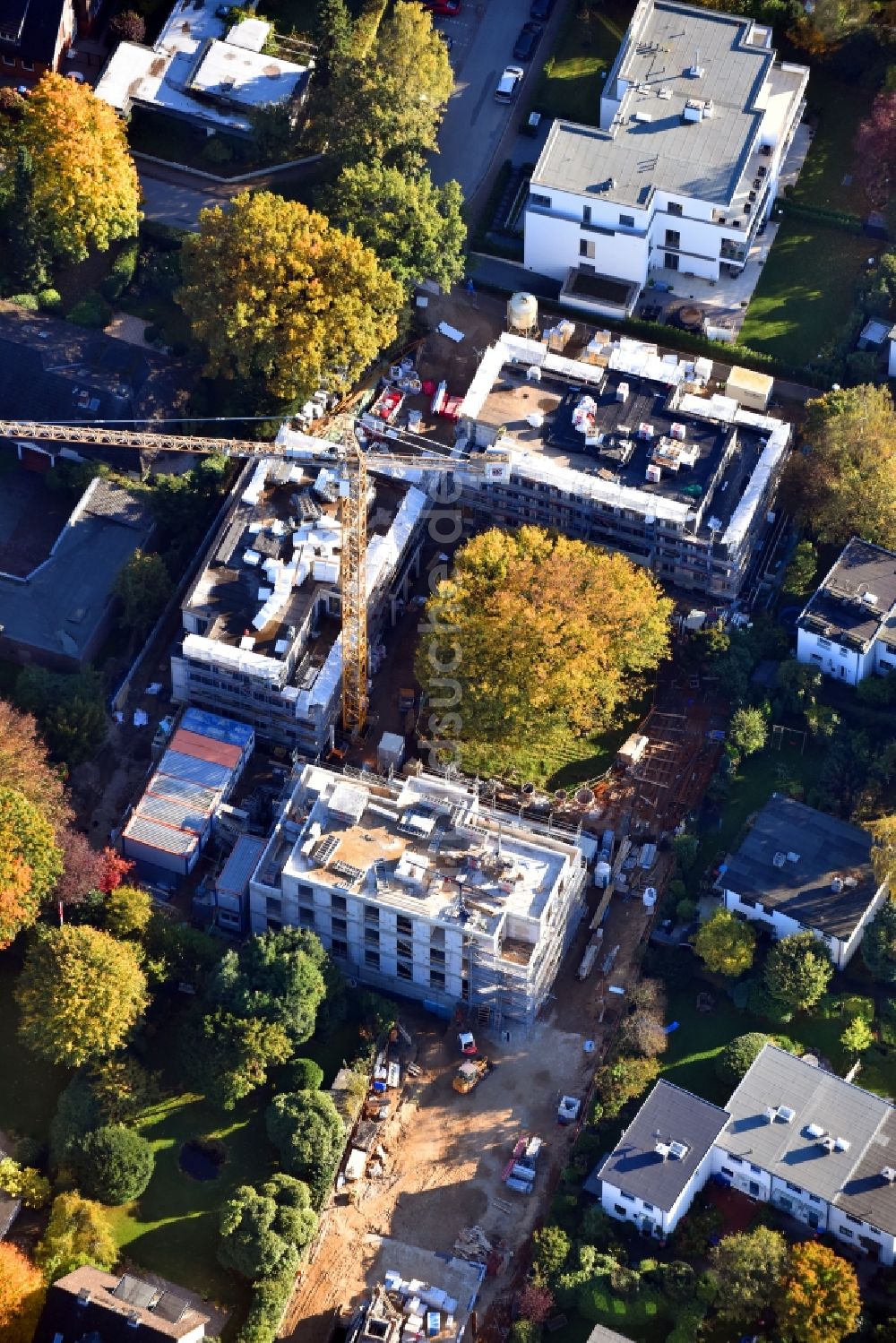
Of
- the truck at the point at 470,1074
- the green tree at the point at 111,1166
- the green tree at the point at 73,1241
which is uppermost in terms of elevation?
the truck at the point at 470,1074

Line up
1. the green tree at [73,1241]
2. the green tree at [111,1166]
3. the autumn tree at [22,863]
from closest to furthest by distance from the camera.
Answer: the green tree at [73,1241], the green tree at [111,1166], the autumn tree at [22,863]

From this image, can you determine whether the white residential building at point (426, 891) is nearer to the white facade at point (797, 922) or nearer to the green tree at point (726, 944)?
the green tree at point (726, 944)

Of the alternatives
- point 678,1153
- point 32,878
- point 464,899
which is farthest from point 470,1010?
point 32,878

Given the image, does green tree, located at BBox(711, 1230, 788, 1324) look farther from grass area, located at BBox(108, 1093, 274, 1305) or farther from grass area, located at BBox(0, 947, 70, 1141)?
grass area, located at BBox(0, 947, 70, 1141)

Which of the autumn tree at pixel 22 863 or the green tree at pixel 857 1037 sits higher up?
the green tree at pixel 857 1037

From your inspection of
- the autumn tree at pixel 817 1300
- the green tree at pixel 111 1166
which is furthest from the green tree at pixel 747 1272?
the green tree at pixel 111 1166

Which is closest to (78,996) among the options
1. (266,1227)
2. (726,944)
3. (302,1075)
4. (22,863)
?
(22,863)

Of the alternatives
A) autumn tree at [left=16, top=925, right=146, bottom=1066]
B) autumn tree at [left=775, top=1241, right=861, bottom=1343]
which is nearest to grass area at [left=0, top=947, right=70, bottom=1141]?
autumn tree at [left=16, top=925, right=146, bottom=1066]

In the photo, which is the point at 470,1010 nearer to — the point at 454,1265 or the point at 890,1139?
the point at 454,1265
